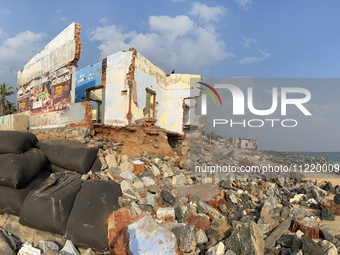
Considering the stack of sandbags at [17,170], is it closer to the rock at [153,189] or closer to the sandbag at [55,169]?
the sandbag at [55,169]

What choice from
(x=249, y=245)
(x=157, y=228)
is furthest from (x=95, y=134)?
(x=249, y=245)

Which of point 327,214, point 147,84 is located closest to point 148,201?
point 327,214

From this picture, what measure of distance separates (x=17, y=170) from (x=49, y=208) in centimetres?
86

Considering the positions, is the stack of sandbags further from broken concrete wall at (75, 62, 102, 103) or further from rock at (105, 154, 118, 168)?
broken concrete wall at (75, 62, 102, 103)

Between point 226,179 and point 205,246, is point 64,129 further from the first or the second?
point 205,246

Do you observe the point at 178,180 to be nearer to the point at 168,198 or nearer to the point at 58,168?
the point at 168,198

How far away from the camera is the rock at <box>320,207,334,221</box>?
9.17 feet

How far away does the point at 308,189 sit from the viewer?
3961mm

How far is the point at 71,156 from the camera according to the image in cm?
347

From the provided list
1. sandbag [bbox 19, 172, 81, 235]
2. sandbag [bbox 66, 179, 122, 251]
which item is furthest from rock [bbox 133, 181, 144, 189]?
sandbag [bbox 19, 172, 81, 235]

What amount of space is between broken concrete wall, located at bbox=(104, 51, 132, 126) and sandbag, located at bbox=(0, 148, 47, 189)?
4.68 meters

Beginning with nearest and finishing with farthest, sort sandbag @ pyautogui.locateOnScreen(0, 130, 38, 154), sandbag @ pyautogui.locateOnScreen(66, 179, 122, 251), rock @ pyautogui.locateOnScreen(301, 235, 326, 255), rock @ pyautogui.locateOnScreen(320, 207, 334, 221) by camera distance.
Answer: rock @ pyautogui.locateOnScreen(301, 235, 326, 255) → sandbag @ pyautogui.locateOnScreen(66, 179, 122, 251) → rock @ pyautogui.locateOnScreen(320, 207, 334, 221) → sandbag @ pyautogui.locateOnScreen(0, 130, 38, 154)

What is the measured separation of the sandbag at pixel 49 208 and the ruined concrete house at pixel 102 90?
117 inches

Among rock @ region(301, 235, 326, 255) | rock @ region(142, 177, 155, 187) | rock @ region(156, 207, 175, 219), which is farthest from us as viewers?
rock @ region(142, 177, 155, 187)
